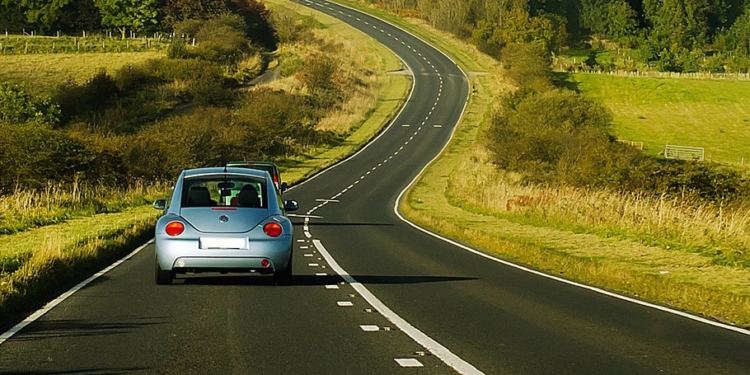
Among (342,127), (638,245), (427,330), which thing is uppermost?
(427,330)

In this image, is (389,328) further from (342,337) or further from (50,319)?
(50,319)

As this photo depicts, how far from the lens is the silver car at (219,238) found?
14750mm

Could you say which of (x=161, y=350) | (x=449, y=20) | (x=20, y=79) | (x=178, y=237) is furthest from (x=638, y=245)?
(x=449, y=20)

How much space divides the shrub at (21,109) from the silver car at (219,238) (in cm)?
Result: 4524

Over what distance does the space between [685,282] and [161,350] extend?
9.34m

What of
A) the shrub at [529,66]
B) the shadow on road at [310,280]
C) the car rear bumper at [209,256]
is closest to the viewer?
the car rear bumper at [209,256]

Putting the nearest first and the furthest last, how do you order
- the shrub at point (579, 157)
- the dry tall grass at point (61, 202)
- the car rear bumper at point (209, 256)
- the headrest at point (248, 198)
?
the car rear bumper at point (209, 256)
the headrest at point (248, 198)
the dry tall grass at point (61, 202)
the shrub at point (579, 157)

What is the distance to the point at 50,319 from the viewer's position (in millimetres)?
12055

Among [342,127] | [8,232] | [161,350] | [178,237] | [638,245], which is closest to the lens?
[161,350]

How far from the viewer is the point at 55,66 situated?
281ft

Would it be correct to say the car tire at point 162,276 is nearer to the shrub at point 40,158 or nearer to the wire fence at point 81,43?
the shrub at point 40,158

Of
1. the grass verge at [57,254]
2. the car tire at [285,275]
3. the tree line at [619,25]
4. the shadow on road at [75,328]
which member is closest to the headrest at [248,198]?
the car tire at [285,275]

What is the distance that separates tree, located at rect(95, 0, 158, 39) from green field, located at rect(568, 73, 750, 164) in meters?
42.0

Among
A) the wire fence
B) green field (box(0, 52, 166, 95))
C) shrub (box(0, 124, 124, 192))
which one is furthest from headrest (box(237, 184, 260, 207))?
the wire fence
